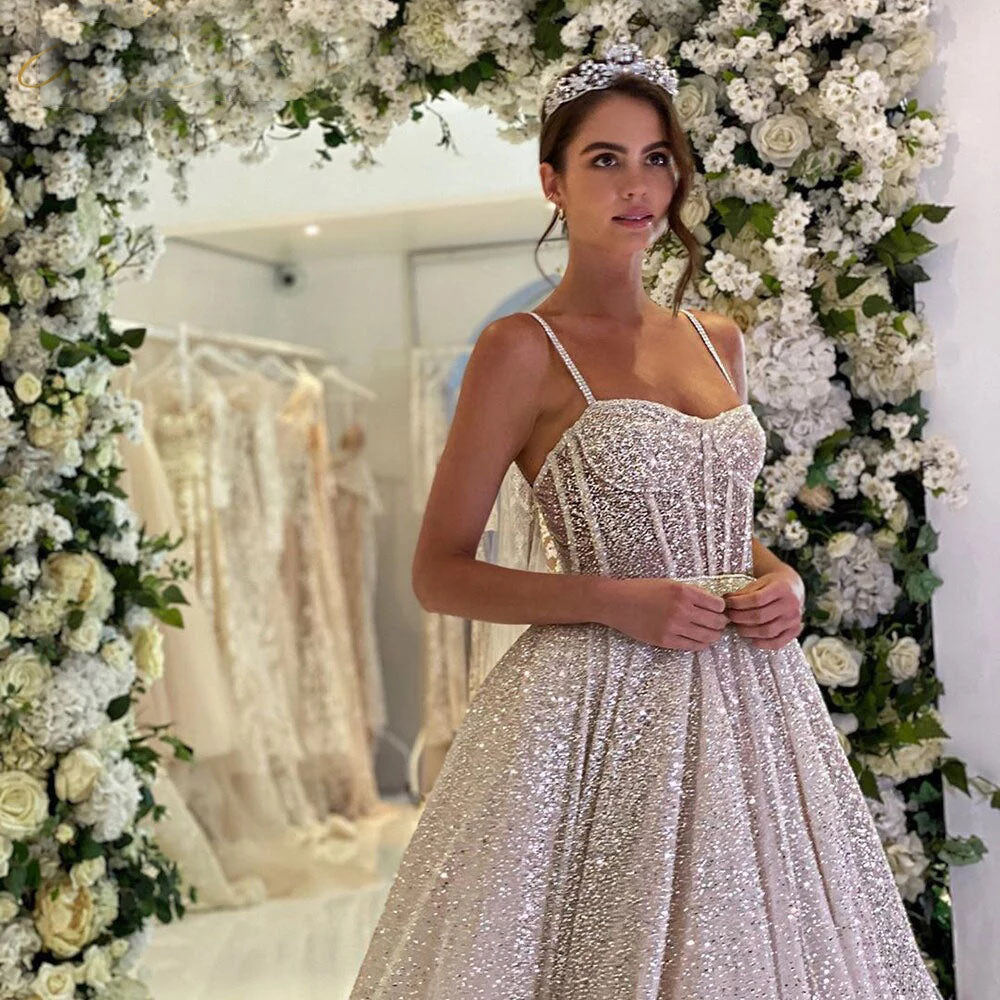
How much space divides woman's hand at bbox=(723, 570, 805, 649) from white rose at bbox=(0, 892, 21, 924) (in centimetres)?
162

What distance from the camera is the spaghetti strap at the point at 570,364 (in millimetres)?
1925

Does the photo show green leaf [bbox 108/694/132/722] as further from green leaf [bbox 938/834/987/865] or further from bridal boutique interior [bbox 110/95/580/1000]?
green leaf [bbox 938/834/987/865]

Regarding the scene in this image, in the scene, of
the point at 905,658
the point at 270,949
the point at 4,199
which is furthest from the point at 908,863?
the point at 270,949

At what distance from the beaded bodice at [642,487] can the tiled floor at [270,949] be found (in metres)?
2.06

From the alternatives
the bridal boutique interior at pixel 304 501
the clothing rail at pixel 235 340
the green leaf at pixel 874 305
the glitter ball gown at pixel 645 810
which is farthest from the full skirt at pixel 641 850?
the clothing rail at pixel 235 340

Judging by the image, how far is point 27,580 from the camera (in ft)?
9.29

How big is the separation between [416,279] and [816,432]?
3949 millimetres

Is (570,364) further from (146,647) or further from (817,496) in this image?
(146,647)

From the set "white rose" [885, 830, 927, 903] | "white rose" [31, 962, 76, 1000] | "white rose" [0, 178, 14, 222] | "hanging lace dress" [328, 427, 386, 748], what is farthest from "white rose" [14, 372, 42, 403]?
"hanging lace dress" [328, 427, 386, 748]

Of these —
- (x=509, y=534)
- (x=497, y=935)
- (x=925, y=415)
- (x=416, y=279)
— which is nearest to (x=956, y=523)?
(x=925, y=415)

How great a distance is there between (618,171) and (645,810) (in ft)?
2.70

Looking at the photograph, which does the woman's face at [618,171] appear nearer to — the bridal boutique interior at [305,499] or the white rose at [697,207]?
the white rose at [697,207]

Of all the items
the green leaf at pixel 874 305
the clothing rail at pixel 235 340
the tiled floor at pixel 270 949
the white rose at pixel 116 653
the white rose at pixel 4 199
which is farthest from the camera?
the clothing rail at pixel 235 340

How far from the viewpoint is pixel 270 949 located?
13.5 feet
